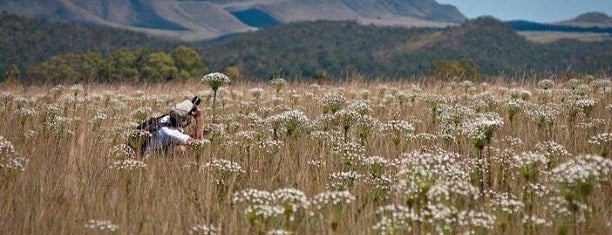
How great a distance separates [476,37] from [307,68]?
5427cm

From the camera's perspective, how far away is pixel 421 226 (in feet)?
13.2

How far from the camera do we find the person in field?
310 inches

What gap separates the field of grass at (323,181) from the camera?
391 cm

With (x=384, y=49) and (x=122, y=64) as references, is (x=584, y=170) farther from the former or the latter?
(x=384, y=49)

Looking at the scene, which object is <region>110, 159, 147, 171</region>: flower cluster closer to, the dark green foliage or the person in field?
the person in field

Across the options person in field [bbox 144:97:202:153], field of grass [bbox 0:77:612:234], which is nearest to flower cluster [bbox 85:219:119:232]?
field of grass [bbox 0:77:612:234]

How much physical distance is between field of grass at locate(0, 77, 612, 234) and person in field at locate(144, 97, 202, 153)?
0.30 meters

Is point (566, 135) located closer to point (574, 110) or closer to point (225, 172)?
point (574, 110)

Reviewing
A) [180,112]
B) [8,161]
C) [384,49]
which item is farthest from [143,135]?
[384,49]

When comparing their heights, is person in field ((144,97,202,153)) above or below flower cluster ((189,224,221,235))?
above

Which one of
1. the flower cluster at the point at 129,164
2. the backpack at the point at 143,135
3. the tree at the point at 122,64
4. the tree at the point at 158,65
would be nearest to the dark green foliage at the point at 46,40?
the tree at the point at 122,64

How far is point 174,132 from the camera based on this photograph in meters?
8.18

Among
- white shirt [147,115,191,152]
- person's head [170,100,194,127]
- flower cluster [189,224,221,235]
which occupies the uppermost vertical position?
person's head [170,100,194,127]

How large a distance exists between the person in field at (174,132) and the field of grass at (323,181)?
303mm
